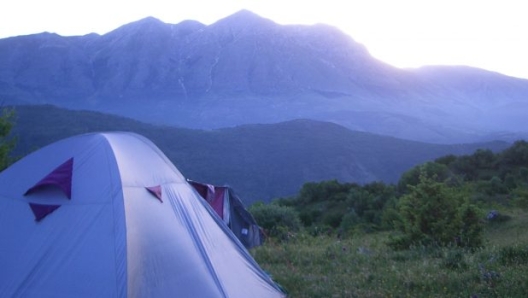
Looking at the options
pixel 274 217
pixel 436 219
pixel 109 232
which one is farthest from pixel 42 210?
pixel 274 217

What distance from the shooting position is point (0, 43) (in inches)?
6132

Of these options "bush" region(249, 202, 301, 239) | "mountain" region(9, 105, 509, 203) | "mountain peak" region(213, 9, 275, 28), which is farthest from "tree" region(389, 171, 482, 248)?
"mountain peak" region(213, 9, 275, 28)

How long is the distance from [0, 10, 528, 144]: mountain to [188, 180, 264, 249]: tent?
9803 centimetres

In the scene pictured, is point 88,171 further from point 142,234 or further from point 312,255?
point 312,255

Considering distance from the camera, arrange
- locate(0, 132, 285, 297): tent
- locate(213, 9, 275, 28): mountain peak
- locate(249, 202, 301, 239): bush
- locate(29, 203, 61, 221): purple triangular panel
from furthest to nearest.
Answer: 1. locate(213, 9, 275, 28): mountain peak
2. locate(249, 202, 301, 239): bush
3. locate(29, 203, 61, 221): purple triangular panel
4. locate(0, 132, 285, 297): tent

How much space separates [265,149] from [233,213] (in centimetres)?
5542

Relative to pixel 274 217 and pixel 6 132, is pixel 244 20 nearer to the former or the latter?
pixel 6 132

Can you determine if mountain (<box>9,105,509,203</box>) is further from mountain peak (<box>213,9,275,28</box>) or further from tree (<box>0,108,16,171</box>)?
mountain peak (<box>213,9,275,28</box>)

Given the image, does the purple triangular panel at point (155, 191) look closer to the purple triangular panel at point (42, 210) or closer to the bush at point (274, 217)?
the purple triangular panel at point (42, 210)

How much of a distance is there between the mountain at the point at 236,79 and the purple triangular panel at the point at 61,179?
105 meters

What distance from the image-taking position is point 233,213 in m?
13.0

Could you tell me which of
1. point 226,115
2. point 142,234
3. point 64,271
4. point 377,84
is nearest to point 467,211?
point 142,234

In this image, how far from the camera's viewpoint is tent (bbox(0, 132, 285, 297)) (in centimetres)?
536

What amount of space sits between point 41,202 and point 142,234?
1.19m
